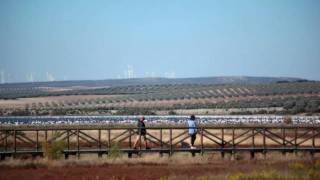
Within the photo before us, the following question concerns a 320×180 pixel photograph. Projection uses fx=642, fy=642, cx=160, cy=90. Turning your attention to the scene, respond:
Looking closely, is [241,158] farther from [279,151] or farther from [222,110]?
[222,110]

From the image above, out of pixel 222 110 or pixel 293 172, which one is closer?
pixel 293 172

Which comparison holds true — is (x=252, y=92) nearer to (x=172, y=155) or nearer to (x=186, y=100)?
(x=186, y=100)

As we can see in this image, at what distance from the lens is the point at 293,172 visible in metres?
22.6

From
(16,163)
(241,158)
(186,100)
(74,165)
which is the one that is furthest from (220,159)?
(186,100)

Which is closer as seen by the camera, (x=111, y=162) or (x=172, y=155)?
(x=111, y=162)

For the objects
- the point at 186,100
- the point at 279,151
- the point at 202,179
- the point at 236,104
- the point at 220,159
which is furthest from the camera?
the point at 186,100

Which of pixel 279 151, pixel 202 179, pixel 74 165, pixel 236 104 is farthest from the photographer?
pixel 236 104

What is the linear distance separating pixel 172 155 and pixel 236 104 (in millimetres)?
66883

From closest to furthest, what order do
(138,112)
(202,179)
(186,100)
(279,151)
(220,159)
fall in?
(202,179), (220,159), (279,151), (138,112), (186,100)

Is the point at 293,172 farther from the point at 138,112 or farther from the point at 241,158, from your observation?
the point at 138,112

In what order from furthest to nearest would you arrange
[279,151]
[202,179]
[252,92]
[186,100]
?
[252,92]
[186,100]
[279,151]
[202,179]

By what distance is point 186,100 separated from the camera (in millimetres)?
121188

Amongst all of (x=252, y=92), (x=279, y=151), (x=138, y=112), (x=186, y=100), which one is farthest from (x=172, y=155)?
(x=252, y=92)

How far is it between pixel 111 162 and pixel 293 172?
27.4ft
